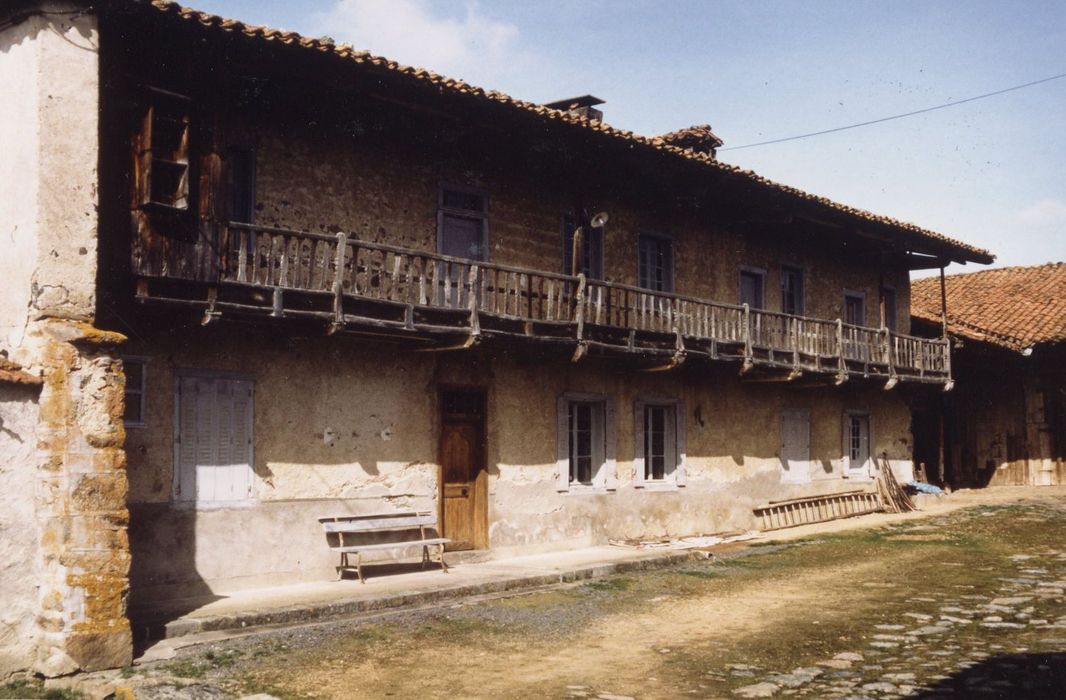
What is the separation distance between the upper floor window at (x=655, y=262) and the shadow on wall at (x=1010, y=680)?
1040 centimetres

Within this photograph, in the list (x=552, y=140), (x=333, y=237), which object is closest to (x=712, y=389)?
(x=552, y=140)

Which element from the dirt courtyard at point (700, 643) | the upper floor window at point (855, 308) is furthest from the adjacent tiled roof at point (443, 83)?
the dirt courtyard at point (700, 643)

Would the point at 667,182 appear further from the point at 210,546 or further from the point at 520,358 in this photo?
the point at 210,546

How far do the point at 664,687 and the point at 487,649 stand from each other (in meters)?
2.11

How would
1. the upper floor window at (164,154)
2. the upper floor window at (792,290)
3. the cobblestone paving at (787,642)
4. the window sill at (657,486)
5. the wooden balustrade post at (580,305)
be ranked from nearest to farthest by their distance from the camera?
1. the cobblestone paving at (787,642)
2. the upper floor window at (164,154)
3. the wooden balustrade post at (580,305)
4. the window sill at (657,486)
5. the upper floor window at (792,290)

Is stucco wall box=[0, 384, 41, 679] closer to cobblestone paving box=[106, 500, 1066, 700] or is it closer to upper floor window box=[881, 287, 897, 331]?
cobblestone paving box=[106, 500, 1066, 700]

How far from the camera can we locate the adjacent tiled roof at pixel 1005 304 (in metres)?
24.0

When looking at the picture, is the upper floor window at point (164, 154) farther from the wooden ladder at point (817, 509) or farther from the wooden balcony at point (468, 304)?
the wooden ladder at point (817, 509)

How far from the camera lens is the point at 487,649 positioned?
899 centimetres

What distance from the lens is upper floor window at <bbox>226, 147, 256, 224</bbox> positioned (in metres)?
12.1

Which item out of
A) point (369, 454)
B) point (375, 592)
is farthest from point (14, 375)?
point (369, 454)

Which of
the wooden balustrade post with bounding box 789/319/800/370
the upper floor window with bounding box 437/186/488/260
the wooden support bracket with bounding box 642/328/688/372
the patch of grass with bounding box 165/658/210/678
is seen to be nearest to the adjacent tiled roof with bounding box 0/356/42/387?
the patch of grass with bounding box 165/658/210/678

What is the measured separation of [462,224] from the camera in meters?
14.5

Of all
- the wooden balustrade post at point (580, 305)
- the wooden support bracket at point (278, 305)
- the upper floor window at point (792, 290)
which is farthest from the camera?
the upper floor window at point (792, 290)
